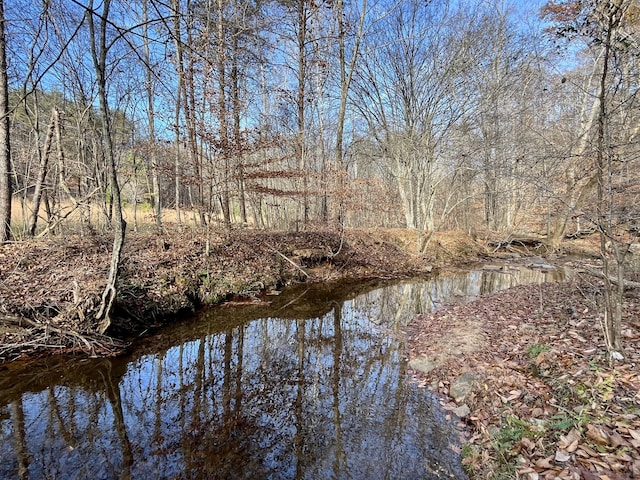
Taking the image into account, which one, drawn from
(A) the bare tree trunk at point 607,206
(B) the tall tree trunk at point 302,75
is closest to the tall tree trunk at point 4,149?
(B) the tall tree trunk at point 302,75

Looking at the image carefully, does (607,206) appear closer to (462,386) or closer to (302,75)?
(462,386)

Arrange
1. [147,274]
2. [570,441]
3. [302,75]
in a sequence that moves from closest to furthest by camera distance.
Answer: [570,441], [147,274], [302,75]

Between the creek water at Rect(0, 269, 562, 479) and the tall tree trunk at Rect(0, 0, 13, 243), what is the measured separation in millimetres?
4663

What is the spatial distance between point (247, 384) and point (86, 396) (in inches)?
87.4

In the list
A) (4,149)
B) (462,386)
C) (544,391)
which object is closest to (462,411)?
(462,386)

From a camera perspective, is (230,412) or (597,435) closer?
(597,435)

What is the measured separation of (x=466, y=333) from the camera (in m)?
6.27

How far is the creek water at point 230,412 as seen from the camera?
3.45 m

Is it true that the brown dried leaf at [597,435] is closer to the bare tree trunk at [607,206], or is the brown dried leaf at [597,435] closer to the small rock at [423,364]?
the bare tree trunk at [607,206]

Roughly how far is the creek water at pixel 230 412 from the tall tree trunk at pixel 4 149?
15.3 ft

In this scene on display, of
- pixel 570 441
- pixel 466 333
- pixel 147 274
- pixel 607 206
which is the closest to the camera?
pixel 570 441

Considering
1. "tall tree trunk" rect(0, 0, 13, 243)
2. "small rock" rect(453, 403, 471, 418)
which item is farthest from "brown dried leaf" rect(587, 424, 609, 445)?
Answer: "tall tree trunk" rect(0, 0, 13, 243)

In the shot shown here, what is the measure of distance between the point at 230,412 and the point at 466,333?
4356mm

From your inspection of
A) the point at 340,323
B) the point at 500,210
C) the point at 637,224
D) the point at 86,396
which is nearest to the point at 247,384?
the point at 86,396
